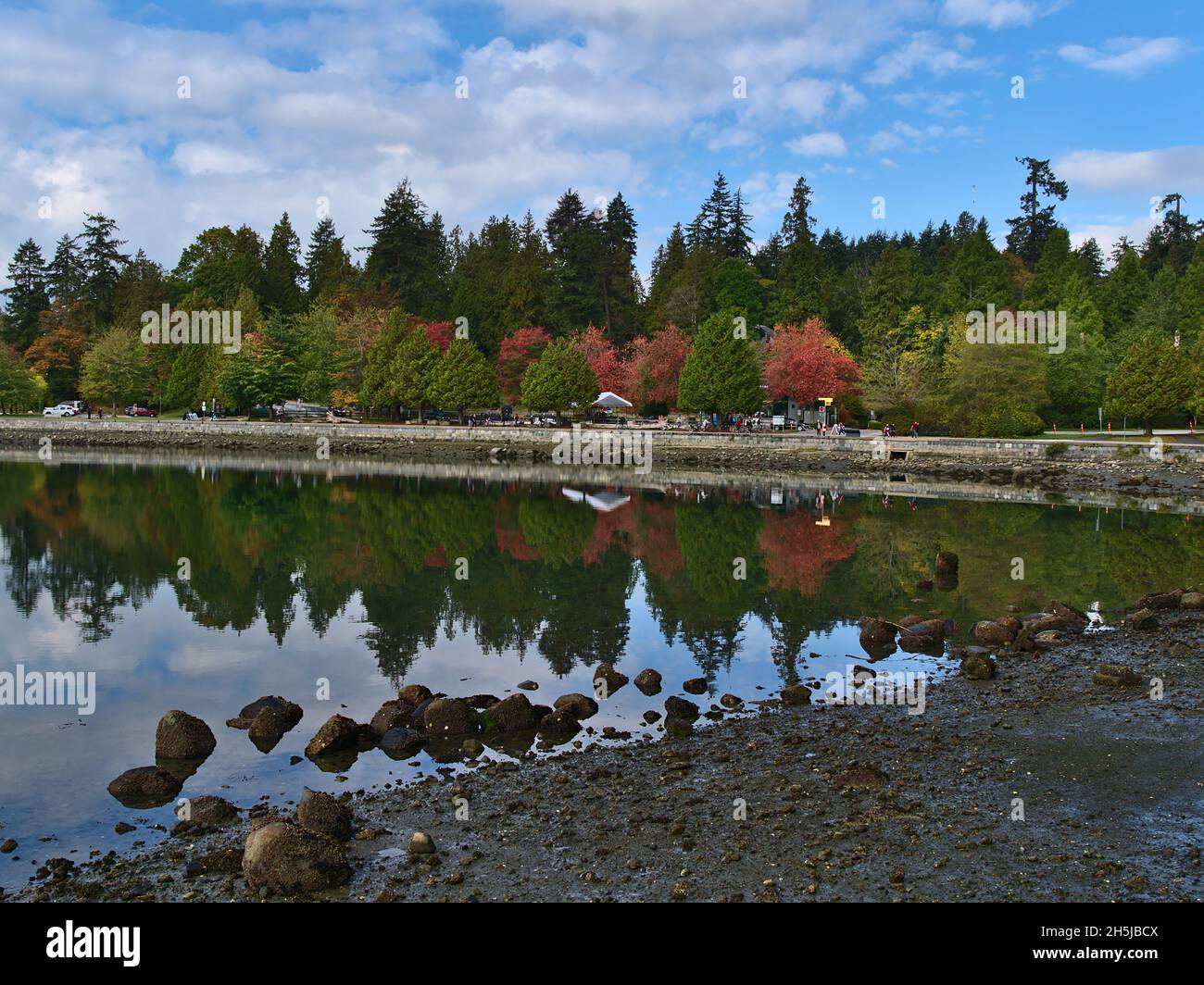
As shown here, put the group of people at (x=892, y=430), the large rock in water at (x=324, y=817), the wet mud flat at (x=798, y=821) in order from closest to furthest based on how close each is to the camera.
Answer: the wet mud flat at (x=798, y=821) → the large rock in water at (x=324, y=817) → the group of people at (x=892, y=430)

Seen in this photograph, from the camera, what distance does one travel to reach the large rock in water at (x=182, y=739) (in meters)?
12.0

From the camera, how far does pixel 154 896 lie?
8195 millimetres

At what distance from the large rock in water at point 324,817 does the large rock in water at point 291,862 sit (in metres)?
0.62

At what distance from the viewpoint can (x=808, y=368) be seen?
65.8 metres

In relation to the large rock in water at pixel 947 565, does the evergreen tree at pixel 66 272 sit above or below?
above

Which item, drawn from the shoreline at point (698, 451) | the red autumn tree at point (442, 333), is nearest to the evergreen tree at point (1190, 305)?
the shoreline at point (698, 451)

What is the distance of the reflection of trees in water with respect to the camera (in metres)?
19.9

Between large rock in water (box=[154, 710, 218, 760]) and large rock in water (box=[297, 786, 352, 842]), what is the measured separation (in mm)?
3321

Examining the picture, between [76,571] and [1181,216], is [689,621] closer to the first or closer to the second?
[76,571]

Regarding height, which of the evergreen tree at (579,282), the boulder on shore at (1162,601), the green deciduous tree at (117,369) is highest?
the evergreen tree at (579,282)

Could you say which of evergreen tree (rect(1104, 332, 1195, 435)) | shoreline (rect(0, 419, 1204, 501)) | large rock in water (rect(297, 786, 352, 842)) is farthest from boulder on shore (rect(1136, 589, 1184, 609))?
evergreen tree (rect(1104, 332, 1195, 435))

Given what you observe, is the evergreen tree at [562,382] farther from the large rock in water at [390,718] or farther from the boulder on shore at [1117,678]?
the large rock in water at [390,718]

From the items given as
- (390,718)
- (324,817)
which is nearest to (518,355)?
(390,718)
